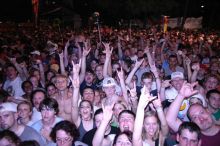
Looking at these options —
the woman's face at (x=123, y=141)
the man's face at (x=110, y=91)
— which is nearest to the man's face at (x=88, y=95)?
the man's face at (x=110, y=91)

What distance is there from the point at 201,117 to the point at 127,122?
0.99 meters

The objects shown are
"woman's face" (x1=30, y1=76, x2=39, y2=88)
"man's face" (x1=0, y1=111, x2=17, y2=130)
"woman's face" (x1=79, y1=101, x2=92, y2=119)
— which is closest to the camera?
"man's face" (x1=0, y1=111, x2=17, y2=130)

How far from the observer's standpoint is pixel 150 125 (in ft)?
14.3

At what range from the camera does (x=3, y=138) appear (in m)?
3.89

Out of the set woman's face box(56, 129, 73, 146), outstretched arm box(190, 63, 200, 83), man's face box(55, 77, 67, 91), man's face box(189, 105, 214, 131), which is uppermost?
outstretched arm box(190, 63, 200, 83)

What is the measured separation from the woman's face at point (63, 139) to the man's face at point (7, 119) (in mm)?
880

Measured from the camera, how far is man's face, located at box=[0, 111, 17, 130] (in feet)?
15.1

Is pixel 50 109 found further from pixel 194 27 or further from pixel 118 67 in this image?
pixel 194 27

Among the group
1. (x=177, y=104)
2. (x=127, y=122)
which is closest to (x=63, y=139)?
A: (x=127, y=122)

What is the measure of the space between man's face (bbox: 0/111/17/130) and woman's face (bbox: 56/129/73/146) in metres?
0.88

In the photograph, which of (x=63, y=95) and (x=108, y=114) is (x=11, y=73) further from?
(x=108, y=114)

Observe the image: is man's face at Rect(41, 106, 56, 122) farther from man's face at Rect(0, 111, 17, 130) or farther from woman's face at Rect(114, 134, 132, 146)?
woman's face at Rect(114, 134, 132, 146)

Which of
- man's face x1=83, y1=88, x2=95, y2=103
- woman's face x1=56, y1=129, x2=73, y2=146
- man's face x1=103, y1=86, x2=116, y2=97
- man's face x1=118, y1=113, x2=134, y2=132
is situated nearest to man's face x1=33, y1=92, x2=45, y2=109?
man's face x1=83, y1=88, x2=95, y2=103

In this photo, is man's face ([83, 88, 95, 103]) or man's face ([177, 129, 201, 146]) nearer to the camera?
man's face ([177, 129, 201, 146])
